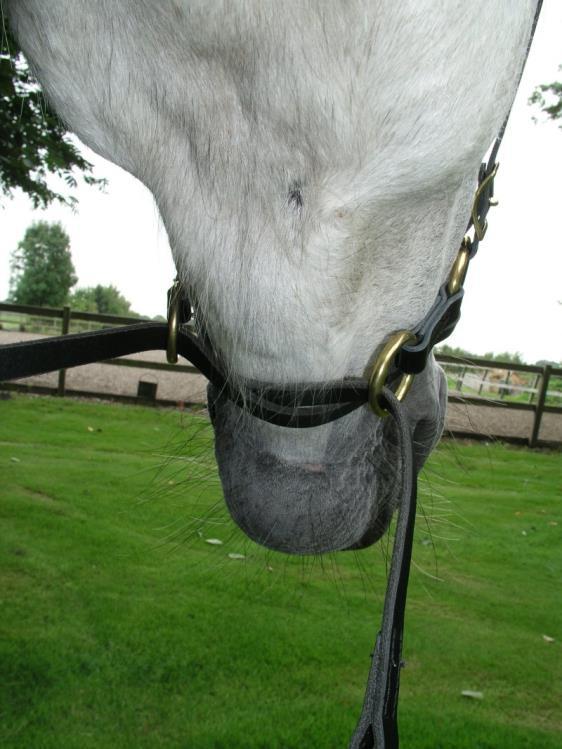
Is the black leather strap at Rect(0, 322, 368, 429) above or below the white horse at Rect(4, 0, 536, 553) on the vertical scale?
below

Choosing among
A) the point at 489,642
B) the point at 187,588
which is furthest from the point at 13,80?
the point at 489,642

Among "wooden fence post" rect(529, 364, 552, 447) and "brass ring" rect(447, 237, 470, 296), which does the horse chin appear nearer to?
"brass ring" rect(447, 237, 470, 296)

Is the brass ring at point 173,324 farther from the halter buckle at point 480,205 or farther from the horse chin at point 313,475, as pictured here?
the halter buckle at point 480,205

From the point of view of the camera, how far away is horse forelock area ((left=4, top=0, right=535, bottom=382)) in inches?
30.0

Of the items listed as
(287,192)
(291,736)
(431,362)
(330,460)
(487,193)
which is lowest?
(291,736)

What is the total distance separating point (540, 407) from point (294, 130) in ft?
26.2

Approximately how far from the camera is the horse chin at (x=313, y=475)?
102cm

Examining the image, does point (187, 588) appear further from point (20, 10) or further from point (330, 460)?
point (20, 10)

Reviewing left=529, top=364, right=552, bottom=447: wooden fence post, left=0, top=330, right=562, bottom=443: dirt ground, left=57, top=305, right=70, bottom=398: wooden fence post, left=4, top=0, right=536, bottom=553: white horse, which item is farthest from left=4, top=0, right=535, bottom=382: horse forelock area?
left=529, top=364, right=552, bottom=447: wooden fence post

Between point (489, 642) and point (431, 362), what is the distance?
249 centimetres

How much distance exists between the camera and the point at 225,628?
117 inches

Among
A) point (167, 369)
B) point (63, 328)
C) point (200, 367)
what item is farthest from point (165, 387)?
point (200, 367)

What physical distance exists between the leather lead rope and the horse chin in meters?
0.13

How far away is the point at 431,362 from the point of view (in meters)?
1.09
